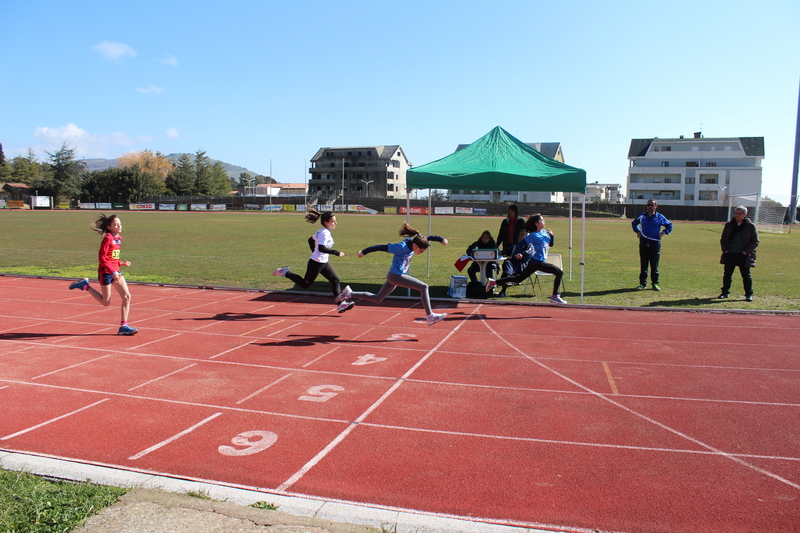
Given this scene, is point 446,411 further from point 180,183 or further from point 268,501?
point 180,183

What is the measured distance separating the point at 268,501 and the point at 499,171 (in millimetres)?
10239

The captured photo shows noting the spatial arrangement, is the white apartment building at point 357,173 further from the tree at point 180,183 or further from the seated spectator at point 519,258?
the seated spectator at point 519,258

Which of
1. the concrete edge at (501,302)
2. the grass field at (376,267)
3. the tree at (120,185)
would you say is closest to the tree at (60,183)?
the tree at (120,185)

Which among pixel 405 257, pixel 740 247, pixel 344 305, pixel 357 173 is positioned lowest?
pixel 344 305

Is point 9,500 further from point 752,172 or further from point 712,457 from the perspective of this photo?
point 752,172

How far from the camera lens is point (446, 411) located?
18.9 ft

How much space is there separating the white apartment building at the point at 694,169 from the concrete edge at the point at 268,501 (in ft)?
272

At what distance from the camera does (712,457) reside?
4773mm

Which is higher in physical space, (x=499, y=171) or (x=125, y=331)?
(x=499, y=171)

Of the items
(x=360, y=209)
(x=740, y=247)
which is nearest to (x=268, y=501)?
(x=740, y=247)

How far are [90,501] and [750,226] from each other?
43.3 ft

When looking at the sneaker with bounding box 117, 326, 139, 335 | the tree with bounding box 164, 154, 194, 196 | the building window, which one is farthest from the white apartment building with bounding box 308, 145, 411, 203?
the sneaker with bounding box 117, 326, 139, 335

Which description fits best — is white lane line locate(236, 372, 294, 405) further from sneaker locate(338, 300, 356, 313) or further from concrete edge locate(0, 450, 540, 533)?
sneaker locate(338, 300, 356, 313)

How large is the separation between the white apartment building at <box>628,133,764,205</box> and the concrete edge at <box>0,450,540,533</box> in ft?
272
